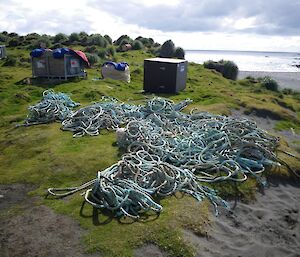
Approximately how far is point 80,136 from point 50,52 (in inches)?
451

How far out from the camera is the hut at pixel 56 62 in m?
20.8

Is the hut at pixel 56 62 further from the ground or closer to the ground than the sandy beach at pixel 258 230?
further from the ground

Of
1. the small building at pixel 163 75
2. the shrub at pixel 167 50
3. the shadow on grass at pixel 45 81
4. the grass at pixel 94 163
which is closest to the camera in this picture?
the grass at pixel 94 163

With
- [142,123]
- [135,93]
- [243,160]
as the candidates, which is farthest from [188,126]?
[135,93]

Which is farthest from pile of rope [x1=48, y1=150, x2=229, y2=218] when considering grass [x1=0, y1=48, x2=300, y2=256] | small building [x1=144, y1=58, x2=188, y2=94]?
small building [x1=144, y1=58, x2=188, y2=94]

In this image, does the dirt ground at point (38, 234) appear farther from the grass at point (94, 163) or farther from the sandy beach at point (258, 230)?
the sandy beach at point (258, 230)

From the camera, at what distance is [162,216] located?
22.1 ft

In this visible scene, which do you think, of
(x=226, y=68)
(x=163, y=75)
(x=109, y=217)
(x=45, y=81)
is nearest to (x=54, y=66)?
(x=45, y=81)

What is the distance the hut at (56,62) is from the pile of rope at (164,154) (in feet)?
30.0

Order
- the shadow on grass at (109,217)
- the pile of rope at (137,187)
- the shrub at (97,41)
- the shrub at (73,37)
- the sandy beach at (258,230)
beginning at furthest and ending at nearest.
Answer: the shrub at (73,37), the shrub at (97,41), the pile of rope at (137,187), the shadow on grass at (109,217), the sandy beach at (258,230)

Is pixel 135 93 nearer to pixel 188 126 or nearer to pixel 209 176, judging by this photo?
pixel 188 126

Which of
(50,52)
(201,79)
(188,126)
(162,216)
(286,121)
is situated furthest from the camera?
(201,79)

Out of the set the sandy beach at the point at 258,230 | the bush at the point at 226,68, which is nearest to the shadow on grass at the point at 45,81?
the sandy beach at the point at 258,230

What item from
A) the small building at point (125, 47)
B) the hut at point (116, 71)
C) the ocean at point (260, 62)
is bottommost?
the ocean at point (260, 62)
